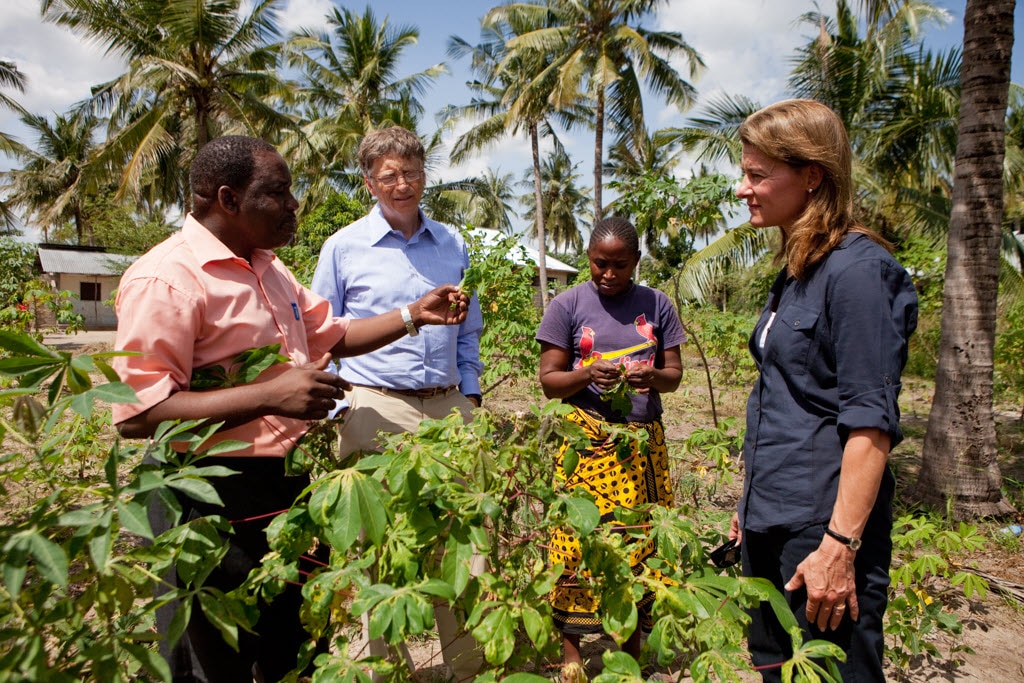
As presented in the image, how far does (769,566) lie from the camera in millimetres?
1447

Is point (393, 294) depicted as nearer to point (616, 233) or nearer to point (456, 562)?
point (616, 233)

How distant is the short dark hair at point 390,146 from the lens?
213 cm

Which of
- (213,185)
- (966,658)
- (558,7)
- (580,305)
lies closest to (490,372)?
(580,305)

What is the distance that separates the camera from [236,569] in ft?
4.65

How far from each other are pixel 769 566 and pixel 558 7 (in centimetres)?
1915

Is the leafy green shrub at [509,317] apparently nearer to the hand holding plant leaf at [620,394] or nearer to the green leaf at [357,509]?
the hand holding plant leaf at [620,394]

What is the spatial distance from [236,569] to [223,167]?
0.89 m

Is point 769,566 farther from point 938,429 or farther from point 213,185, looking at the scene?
point 938,429

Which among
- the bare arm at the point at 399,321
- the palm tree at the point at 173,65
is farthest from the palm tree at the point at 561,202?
the bare arm at the point at 399,321

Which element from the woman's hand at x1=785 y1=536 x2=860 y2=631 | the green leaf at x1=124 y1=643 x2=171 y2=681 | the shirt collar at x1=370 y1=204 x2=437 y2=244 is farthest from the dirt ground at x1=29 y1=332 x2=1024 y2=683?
the shirt collar at x1=370 y1=204 x2=437 y2=244

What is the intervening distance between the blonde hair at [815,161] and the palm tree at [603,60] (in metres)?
15.2

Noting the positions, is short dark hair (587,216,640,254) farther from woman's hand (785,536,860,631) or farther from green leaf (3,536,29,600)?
green leaf (3,536,29,600)

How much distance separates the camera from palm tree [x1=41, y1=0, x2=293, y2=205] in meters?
Result: 11.7

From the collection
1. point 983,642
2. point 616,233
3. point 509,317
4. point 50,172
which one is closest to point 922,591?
point 983,642
